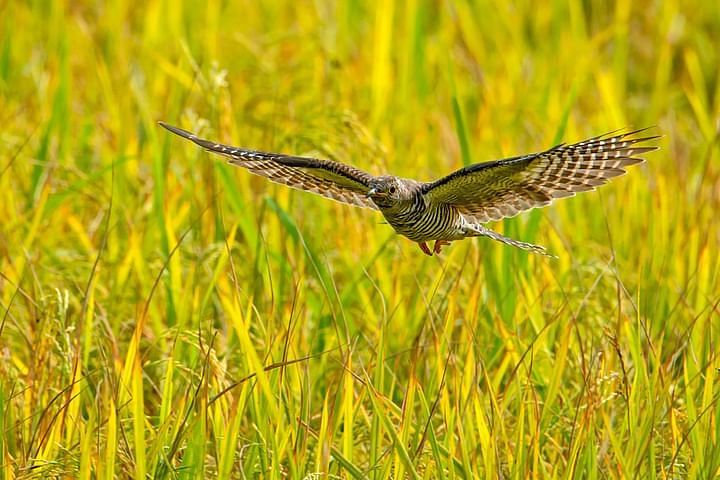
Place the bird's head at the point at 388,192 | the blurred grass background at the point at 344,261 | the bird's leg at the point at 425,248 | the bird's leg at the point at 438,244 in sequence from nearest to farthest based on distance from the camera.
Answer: the blurred grass background at the point at 344,261 < the bird's head at the point at 388,192 < the bird's leg at the point at 438,244 < the bird's leg at the point at 425,248

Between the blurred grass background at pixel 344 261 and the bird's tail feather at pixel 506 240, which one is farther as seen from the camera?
the bird's tail feather at pixel 506 240

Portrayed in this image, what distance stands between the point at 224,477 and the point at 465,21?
4.71 meters

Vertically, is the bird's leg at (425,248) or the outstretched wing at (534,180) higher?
the outstretched wing at (534,180)

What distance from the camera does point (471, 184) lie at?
155 inches

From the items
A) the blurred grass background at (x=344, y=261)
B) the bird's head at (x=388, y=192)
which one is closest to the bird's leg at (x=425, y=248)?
the blurred grass background at (x=344, y=261)

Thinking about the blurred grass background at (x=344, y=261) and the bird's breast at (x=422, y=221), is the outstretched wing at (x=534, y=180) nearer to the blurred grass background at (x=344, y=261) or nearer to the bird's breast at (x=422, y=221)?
the bird's breast at (x=422, y=221)

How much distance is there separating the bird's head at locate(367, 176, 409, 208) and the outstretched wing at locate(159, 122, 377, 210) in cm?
15

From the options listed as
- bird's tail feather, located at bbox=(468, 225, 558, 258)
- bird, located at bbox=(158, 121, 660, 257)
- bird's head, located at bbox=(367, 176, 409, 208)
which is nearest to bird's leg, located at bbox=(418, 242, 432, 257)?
bird, located at bbox=(158, 121, 660, 257)

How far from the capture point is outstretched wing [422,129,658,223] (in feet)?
12.5

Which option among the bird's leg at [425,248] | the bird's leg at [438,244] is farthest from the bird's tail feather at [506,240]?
the bird's leg at [425,248]

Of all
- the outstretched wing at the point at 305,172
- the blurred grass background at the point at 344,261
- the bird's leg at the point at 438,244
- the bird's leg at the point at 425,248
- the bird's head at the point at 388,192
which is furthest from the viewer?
the bird's leg at the point at 425,248

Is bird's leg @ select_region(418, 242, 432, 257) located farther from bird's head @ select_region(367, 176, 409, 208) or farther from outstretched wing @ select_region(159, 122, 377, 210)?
bird's head @ select_region(367, 176, 409, 208)

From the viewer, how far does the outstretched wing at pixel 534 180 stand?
150 inches

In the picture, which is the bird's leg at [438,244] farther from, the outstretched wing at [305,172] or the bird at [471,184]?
the outstretched wing at [305,172]
